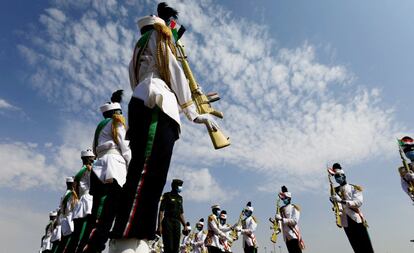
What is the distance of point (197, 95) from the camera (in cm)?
295

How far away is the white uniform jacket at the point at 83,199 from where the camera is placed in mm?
5793

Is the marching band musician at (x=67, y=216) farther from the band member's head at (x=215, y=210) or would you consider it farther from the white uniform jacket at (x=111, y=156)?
the band member's head at (x=215, y=210)

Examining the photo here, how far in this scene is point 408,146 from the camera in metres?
8.51

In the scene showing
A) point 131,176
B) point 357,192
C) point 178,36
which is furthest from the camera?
point 357,192

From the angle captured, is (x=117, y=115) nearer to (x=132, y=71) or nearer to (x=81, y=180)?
(x=132, y=71)

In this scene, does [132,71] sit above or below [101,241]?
above

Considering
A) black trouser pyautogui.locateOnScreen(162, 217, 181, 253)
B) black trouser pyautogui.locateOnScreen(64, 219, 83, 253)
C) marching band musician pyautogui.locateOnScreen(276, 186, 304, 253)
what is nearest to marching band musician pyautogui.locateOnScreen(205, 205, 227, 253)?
marching band musician pyautogui.locateOnScreen(276, 186, 304, 253)

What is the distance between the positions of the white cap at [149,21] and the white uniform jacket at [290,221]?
10736mm

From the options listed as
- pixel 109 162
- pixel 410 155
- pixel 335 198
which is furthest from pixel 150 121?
pixel 335 198

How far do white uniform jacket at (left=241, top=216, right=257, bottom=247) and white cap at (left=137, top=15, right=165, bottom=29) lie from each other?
48.4 feet

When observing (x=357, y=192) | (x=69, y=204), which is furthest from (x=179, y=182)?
(x=357, y=192)

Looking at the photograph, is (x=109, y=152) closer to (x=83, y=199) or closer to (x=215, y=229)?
(x=83, y=199)

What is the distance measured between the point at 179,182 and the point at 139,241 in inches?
275

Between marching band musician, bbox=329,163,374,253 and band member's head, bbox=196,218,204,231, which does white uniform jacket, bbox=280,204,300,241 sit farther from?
band member's head, bbox=196,218,204,231
